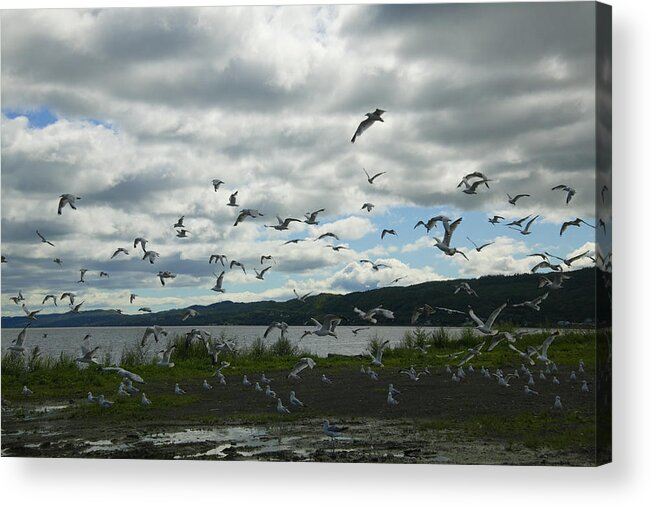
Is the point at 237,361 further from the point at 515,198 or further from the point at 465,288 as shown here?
the point at 515,198

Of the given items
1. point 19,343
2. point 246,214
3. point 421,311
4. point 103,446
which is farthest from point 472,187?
point 19,343

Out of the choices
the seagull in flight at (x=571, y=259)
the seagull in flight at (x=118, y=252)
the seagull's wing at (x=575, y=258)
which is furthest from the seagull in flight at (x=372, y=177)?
the seagull in flight at (x=118, y=252)

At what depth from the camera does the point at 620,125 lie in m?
11.2

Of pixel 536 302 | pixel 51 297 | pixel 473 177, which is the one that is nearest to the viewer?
pixel 473 177

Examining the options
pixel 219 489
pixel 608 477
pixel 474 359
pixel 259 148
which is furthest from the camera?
pixel 474 359

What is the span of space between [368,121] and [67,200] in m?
4.30

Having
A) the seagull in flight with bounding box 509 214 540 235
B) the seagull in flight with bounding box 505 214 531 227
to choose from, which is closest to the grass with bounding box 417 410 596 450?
the seagull in flight with bounding box 509 214 540 235

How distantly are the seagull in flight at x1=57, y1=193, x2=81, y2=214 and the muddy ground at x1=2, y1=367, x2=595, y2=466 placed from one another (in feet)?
9.13

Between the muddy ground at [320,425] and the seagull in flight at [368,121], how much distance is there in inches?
143

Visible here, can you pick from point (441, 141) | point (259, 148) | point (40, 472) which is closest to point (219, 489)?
point (40, 472)

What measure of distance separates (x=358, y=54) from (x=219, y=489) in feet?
19.2

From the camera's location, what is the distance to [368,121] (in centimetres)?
1228

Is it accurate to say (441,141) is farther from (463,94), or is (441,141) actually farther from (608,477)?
(608,477)

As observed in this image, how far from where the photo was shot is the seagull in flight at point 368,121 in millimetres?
12102
